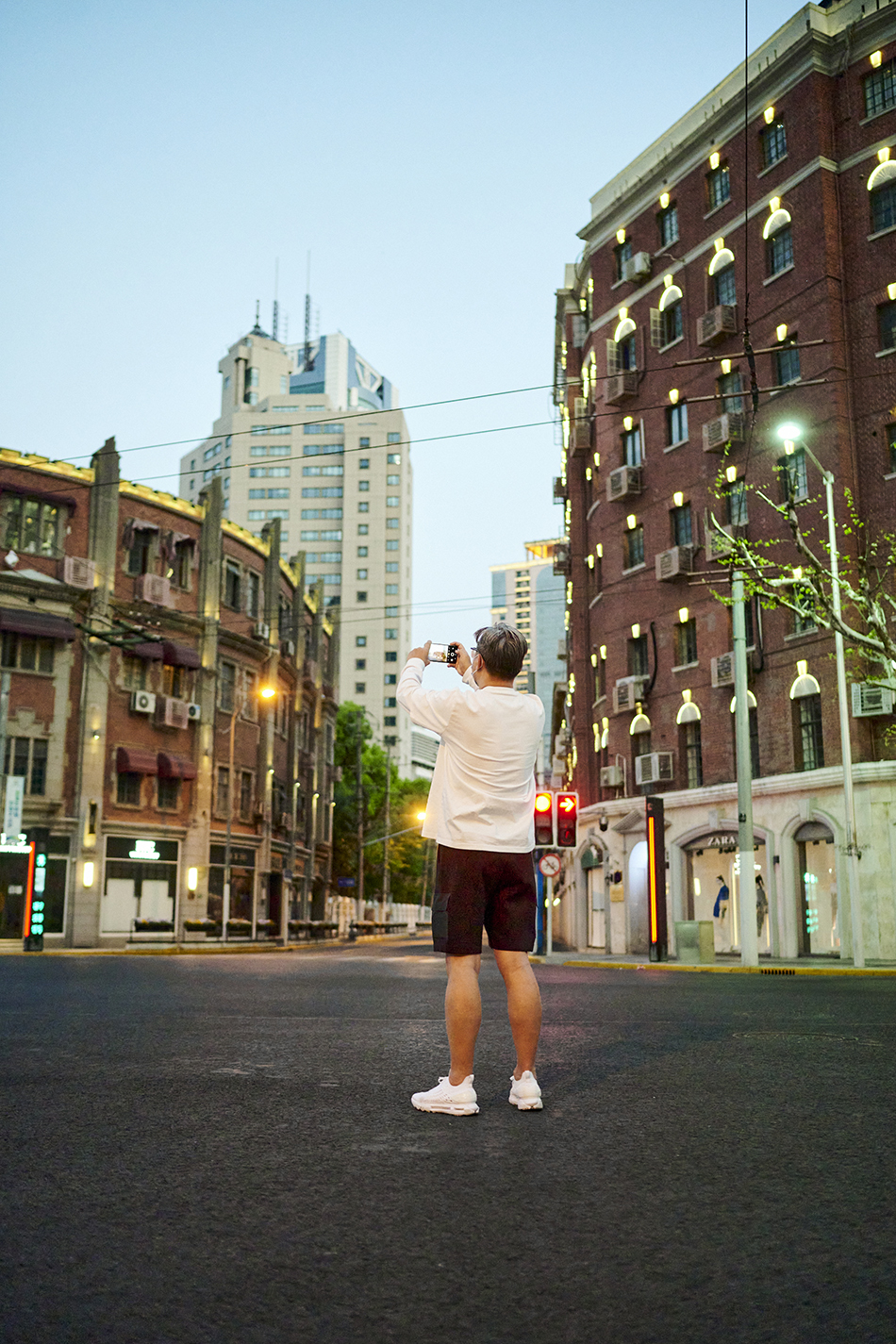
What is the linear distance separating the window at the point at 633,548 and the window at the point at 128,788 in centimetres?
1897

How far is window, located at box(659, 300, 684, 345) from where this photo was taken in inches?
1548

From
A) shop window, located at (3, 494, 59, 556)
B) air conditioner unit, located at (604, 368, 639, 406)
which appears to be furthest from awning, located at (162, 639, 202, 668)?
air conditioner unit, located at (604, 368, 639, 406)

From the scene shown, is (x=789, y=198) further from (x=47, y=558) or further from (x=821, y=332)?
(x=47, y=558)

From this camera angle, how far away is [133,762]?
43.3 m

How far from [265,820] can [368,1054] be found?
4576cm

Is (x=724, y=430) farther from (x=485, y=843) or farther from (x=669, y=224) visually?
(x=485, y=843)

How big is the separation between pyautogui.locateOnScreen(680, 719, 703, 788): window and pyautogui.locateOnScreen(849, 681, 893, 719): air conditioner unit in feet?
23.1

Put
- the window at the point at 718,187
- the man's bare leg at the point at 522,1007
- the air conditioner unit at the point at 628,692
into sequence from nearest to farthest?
1. the man's bare leg at the point at 522,1007
2. the window at the point at 718,187
3. the air conditioner unit at the point at 628,692

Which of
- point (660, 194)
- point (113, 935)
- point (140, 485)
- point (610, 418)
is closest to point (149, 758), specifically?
point (113, 935)

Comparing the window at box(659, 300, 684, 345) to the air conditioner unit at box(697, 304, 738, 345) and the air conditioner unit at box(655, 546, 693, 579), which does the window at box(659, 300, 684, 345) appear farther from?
the air conditioner unit at box(655, 546, 693, 579)

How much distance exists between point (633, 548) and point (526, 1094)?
37636 millimetres

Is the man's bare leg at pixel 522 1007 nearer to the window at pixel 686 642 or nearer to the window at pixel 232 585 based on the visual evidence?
the window at pixel 686 642

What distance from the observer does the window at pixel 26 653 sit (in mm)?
41438

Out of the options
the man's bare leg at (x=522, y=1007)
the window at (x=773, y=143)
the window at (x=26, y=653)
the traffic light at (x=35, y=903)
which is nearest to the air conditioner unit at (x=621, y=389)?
the window at (x=773, y=143)
